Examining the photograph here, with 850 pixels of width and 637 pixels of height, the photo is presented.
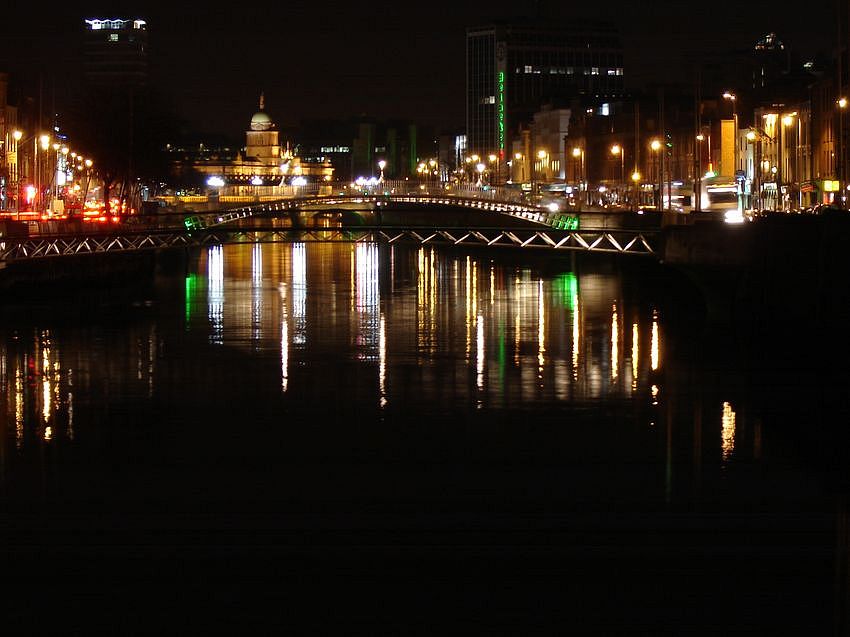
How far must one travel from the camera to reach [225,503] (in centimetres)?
2541

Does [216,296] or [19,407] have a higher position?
[216,296]

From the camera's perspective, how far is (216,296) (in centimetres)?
6838

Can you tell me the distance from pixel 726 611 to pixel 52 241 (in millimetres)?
49293

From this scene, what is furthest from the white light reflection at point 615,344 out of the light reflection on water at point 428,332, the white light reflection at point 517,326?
the white light reflection at point 517,326

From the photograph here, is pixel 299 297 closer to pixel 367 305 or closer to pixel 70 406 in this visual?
pixel 367 305

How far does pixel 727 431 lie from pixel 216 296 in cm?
3879

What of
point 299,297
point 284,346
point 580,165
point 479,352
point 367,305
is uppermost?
point 580,165

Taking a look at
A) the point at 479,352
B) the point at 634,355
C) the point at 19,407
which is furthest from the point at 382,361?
the point at 19,407

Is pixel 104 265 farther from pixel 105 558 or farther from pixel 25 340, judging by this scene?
pixel 105 558

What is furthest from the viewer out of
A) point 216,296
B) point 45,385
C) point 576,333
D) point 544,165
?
point 544,165

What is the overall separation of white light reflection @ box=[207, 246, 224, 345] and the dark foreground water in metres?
0.46

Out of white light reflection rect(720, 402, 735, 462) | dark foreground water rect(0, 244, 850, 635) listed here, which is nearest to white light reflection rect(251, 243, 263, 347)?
dark foreground water rect(0, 244, 850, 635)

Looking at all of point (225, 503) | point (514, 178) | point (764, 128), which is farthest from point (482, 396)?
point (514, 178)

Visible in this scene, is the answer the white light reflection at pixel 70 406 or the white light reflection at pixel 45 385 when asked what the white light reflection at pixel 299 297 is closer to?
the white light reflection at pixel 45 385
